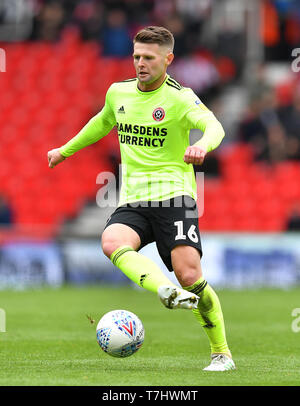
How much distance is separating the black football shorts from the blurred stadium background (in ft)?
31.8

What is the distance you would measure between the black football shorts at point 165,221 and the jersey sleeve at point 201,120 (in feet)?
1.89

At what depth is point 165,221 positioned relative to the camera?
271 inches

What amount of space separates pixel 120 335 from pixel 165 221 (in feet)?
2.98

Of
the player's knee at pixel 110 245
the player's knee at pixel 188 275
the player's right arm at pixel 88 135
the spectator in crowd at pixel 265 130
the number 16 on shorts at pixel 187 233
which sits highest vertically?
the spectator in crowd at pixel 265 130

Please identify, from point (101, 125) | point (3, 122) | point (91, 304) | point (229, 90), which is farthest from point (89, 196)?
point (101, 125)

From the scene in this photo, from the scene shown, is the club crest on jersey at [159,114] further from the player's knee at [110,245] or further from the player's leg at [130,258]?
the player's knee at [110,245]

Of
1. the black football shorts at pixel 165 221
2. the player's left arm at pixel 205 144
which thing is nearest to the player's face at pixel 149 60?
the player's left arm at pixel 205 144

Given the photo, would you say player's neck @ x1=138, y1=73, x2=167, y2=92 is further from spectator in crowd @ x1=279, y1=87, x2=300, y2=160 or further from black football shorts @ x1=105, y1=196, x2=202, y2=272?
spectator in crowd @ x1=279, y1=87, x2=300, y2=160

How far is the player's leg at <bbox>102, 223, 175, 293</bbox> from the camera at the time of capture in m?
6.48

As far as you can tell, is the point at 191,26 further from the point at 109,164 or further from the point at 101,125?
the point at 101,125

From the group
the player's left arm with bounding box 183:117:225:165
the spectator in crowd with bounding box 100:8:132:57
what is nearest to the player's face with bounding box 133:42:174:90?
the player's left arm with bounding box 183:117:225:165

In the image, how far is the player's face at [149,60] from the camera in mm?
6883

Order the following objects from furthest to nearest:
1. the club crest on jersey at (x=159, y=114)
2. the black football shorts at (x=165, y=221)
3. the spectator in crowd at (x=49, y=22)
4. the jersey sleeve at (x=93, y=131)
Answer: the spectator in crowd at (x=49, y=22) → the jersey sleeve at (x=93, y=131) → the club crest on jersey at (x=159, y=114) → the black football shorts at (x=165, y=221)

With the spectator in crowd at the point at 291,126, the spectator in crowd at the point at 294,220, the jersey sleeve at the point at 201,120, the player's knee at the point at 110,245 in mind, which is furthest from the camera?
the spectator in crowd at the point at 291,126
